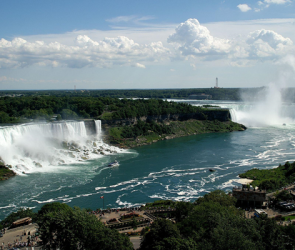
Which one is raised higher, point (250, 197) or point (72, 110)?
point (72, 110)

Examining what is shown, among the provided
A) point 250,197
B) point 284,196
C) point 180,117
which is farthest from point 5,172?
point 180,117

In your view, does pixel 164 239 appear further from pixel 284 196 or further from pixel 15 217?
pixel 284 196

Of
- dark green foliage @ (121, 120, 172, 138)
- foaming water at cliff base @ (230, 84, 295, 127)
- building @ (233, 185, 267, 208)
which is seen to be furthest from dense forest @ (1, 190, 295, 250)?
foaming water at cliff base @ (230, 84, 295, 127)

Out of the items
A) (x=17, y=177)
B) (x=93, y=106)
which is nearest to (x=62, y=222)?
(x=17, y=177)

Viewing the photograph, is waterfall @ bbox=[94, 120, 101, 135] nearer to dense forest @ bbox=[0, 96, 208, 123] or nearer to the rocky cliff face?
the rocky cliff face

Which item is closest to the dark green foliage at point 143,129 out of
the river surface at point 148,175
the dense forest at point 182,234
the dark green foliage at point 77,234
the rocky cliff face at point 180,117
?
the rocky cliff face at point 180,117

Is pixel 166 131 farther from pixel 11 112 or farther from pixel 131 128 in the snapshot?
pixel 11 112

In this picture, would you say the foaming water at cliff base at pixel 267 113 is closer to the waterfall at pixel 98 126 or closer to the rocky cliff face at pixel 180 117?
the rocky cliff face at pixel 180 117
